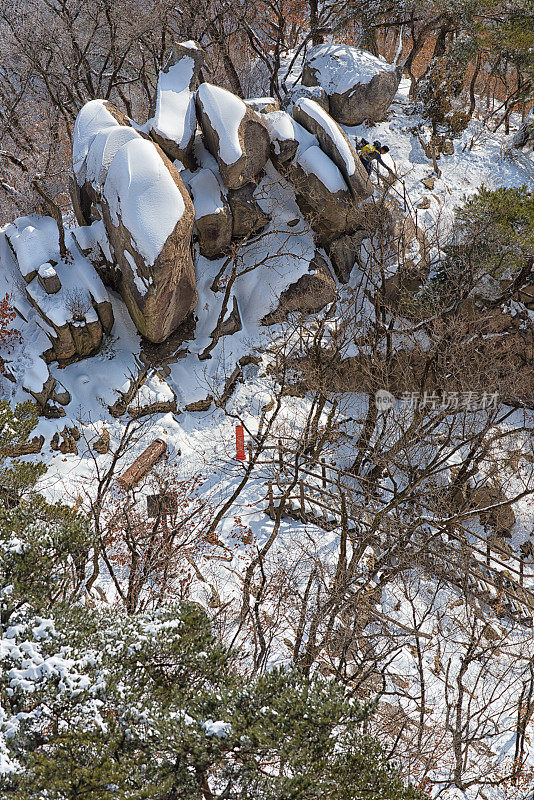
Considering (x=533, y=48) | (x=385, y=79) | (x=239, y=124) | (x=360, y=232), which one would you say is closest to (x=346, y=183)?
(x=360, y=232)

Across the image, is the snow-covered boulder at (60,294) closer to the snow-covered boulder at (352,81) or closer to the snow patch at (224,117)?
the snow patch at (224,117)

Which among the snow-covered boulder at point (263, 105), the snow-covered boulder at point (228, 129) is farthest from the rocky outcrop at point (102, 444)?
the snow-covered boulder at point (263, 105)

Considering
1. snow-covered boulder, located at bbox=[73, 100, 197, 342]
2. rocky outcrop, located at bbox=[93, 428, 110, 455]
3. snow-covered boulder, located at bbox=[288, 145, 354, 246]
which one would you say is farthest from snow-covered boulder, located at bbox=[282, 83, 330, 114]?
rocky outcrop, located at bbox=[93, 428, 110, 455]

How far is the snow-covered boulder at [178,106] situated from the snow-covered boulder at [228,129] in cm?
42

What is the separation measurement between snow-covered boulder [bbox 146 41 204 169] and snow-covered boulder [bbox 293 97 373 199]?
10.2ft

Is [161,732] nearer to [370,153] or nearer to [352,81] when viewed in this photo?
[370,153]

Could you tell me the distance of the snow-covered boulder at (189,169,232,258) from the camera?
48.8 feet

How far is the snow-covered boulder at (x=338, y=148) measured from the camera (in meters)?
15.7

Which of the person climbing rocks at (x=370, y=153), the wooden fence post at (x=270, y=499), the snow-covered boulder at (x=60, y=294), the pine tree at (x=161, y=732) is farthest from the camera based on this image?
the person climbing rocks at (x=370, y=153)

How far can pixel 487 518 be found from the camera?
593 inches

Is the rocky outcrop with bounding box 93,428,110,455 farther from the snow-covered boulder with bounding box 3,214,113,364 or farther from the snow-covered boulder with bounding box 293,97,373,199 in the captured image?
the snow-covered boulder with bounding box 293,97,373,199

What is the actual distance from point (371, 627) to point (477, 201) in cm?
1174

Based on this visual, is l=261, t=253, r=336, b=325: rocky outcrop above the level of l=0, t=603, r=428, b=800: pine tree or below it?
above

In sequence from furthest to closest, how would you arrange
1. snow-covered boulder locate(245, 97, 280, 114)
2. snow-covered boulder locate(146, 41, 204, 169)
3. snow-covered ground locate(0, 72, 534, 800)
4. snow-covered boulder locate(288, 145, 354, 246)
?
snow-covered boulder locate(245, 97, 280, 114) → snow-covered boulder locate(288, 145, 354, 246) → snow-covered boulder locate(146, 41, 204, 169) → snow-covered ground locate(0, 72, 534, 800)
